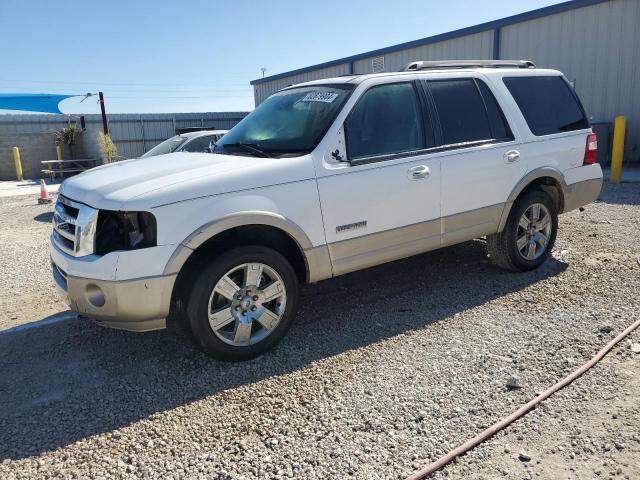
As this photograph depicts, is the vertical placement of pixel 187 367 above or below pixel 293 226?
below

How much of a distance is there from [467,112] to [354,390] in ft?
9.20

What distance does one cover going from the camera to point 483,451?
2.64 metres

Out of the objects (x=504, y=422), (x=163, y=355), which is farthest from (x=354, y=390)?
(x=163, y=355)

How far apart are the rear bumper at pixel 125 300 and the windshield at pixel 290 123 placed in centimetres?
138

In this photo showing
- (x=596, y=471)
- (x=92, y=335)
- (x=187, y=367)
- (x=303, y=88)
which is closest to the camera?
(x=596, y=471)

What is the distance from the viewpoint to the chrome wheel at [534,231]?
17.1ft

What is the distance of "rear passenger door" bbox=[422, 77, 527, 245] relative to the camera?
4.52m

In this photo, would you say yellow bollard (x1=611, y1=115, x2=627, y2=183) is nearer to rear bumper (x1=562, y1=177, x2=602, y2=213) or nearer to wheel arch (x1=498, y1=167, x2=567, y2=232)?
rear bumper (x1=562, y1=177, x2=602, y2=213)

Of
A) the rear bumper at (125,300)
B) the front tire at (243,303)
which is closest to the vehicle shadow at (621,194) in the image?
the front tire at (243,303)

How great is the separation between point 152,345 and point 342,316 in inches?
61.1

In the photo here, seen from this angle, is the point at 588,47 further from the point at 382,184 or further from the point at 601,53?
the point at 382,184

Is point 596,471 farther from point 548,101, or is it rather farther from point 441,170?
point 548,101

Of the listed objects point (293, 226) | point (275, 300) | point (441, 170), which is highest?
point (441, 170)

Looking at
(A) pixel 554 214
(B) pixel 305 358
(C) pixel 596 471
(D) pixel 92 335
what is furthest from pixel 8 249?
(C) pixel 596 471
